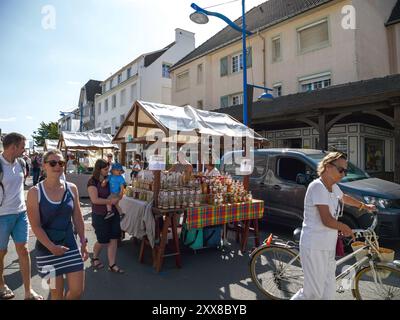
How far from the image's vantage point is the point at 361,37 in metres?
13.1

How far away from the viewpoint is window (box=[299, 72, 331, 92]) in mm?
13875

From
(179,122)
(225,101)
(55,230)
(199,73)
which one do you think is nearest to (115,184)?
(179,122)

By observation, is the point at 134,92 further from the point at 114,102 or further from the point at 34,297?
the point at 34,297

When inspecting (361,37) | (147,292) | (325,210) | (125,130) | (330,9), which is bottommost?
(147,292)

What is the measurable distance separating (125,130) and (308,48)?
38.5 feet

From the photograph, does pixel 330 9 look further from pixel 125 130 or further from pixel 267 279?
pixel 267 279

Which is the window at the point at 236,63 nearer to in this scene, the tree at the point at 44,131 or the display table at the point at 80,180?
the display table at the point at 80,180

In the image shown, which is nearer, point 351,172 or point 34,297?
point 34,297

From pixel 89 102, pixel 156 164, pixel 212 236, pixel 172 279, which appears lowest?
pixel 172 279

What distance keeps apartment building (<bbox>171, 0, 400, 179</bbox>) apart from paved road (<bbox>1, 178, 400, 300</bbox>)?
755 centimetres

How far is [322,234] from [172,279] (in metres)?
2.39

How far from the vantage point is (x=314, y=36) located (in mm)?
14438

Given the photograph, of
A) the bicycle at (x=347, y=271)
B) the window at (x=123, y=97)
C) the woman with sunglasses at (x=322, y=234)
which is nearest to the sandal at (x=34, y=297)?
the bicycle at (x=347, y=271)
